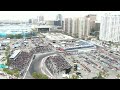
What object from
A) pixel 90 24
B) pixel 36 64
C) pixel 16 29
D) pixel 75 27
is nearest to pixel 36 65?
pixel 36 64

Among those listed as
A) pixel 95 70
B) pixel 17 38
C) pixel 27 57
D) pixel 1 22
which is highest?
pixel 1 22

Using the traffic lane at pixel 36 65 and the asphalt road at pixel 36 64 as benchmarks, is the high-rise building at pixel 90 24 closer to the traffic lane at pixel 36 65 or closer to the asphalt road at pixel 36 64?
the asphalt road at pixel 36 64

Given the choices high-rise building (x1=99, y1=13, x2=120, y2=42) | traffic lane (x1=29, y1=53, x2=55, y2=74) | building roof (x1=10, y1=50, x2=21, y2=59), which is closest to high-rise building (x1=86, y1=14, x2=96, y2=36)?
high-rise building (x1=99, y1=13, x2=120, y2=42)


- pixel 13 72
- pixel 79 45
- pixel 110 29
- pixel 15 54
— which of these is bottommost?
pixel 13 72

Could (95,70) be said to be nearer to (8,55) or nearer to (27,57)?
(27,57)

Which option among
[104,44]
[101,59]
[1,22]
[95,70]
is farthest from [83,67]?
[1,22]

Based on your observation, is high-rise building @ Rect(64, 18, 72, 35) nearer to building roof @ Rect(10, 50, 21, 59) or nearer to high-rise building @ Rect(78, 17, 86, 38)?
high-rise building @ Rect(78, 17, 86, 38)

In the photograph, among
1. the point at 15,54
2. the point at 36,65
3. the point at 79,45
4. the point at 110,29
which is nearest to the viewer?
the point at 36,65

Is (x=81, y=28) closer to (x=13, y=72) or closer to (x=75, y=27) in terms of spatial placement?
(x=75, y=27)

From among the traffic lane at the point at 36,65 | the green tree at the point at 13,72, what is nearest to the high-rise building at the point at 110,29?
the traffic lane at the point at 36,65
